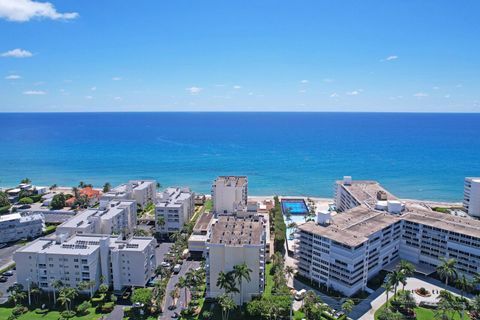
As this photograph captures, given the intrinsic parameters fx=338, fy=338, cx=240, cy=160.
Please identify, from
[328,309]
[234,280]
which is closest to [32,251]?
[234,280]

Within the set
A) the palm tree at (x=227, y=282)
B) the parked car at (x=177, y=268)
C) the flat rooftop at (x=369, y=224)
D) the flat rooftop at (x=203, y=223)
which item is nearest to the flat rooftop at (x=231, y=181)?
the flat rooftop at (x=203, y=223)

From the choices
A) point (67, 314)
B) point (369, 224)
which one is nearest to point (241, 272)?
point (67, 314)

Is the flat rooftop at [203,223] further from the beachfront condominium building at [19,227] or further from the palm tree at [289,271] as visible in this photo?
the beachfront condominium building at [19,227]

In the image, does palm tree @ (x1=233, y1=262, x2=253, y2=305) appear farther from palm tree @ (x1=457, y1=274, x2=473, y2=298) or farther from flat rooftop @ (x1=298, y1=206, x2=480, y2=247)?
palm tree @ (x1=457, y1=274, x2=473, y2=298)

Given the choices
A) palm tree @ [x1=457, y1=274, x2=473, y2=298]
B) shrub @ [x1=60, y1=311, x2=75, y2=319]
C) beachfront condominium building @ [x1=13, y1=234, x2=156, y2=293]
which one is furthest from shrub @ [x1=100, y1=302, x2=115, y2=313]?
palm tree @ [x1=457, y1=274, x2=473, y2=298]

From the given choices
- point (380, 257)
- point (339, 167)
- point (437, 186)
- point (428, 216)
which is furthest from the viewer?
point (339, 167)

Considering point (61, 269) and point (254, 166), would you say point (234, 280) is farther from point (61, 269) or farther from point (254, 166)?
point (254, 166)
